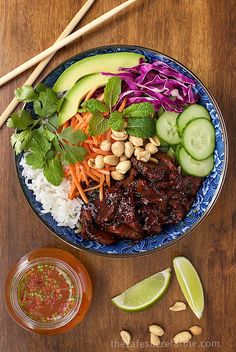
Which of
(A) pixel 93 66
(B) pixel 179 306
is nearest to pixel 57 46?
(A) pixel 93 66

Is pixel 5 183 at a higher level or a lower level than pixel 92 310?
higher

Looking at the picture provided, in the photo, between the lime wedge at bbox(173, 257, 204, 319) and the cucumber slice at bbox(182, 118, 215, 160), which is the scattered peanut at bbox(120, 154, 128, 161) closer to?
the cucumber slice at bbox(182, 118, 215, 160)

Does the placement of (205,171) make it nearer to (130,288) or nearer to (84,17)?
(130,288)

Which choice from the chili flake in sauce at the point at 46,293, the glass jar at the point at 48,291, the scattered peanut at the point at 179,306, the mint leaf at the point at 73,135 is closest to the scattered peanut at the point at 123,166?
the mint leaf at the point at 73,135

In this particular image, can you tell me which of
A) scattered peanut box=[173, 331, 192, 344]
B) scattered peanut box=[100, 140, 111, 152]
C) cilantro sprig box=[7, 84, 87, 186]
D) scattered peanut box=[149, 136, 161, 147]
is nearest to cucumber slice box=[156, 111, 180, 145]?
scattered peanut box=[149, 136, 161, 147]

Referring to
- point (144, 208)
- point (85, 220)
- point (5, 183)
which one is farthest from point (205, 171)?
point (5, 183)
